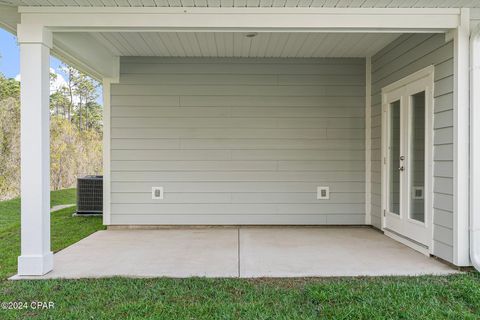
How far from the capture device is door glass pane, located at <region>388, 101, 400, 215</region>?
4789mm

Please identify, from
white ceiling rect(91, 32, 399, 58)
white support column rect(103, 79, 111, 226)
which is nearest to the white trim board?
white ceiling rect(91, 32, 399, 58)

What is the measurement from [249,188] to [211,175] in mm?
608

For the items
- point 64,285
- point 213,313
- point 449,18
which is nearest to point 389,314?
point 213,313

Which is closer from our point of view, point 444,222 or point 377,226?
point 444,222

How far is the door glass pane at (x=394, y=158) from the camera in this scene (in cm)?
479

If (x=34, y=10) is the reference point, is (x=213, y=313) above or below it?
below

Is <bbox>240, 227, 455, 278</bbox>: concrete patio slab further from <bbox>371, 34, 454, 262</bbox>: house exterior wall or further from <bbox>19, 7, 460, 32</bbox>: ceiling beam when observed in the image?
<bbox>19, 7, 460, 32</bbox>: ceiling beam

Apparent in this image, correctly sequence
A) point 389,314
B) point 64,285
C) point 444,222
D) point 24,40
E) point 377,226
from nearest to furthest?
point 389,314, point 64,285, point 24,40, point 444,222, point 377,226

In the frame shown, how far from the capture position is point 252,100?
569 cm

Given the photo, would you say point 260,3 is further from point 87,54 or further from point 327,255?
point 327,255

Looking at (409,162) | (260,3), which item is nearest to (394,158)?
(409,162)

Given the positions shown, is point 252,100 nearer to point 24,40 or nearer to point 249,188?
point 249,188

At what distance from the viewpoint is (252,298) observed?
2.84 metres

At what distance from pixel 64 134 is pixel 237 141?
21.1ft
